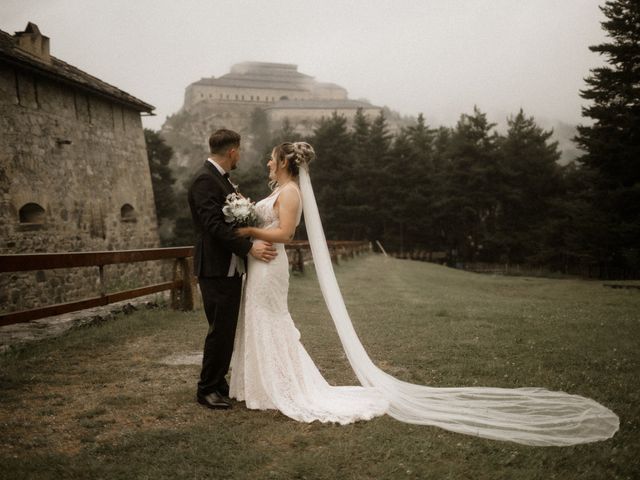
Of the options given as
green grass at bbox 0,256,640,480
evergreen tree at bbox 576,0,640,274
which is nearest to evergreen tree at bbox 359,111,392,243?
evergreen tree at bbox 576,0,640,274

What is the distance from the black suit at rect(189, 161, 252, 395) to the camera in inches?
161

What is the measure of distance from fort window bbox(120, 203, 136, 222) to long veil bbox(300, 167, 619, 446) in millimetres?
17073

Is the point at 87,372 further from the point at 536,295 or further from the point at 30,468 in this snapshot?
the point at 536,295

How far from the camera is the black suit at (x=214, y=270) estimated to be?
4094 millimetres

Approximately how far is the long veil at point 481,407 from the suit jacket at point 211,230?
0.87 meters

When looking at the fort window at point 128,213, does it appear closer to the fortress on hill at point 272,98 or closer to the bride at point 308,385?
the bride at point 308,385

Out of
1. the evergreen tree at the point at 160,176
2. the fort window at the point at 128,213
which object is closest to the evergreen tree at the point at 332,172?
the evergreen tree at the point at 160,176

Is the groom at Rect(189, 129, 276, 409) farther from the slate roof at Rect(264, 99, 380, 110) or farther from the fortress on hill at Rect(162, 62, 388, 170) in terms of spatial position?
the slate roof at Rect(264, 99, 380, 110)

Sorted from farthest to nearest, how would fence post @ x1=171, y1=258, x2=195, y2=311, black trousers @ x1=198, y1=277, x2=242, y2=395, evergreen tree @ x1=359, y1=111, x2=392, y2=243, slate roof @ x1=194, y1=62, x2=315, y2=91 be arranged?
slate roof @ x1=194, y1=62, x2=315, y2=91
evergreen tree @ x1=359, y1=111, x2=392, y2=243
fence post @ x1=171, y1=258, x2=195, y2=311
black trousers @ x1=198, y1=277, x2=242, y2=395

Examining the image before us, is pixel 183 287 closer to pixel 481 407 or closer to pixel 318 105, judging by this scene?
pixel 481 407

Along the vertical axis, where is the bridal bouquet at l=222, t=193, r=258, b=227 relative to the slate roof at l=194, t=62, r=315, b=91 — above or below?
below

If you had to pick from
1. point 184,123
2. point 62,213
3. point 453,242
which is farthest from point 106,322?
point 184,123

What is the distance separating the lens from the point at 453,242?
53.7 metres

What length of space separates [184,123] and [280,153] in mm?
107923
